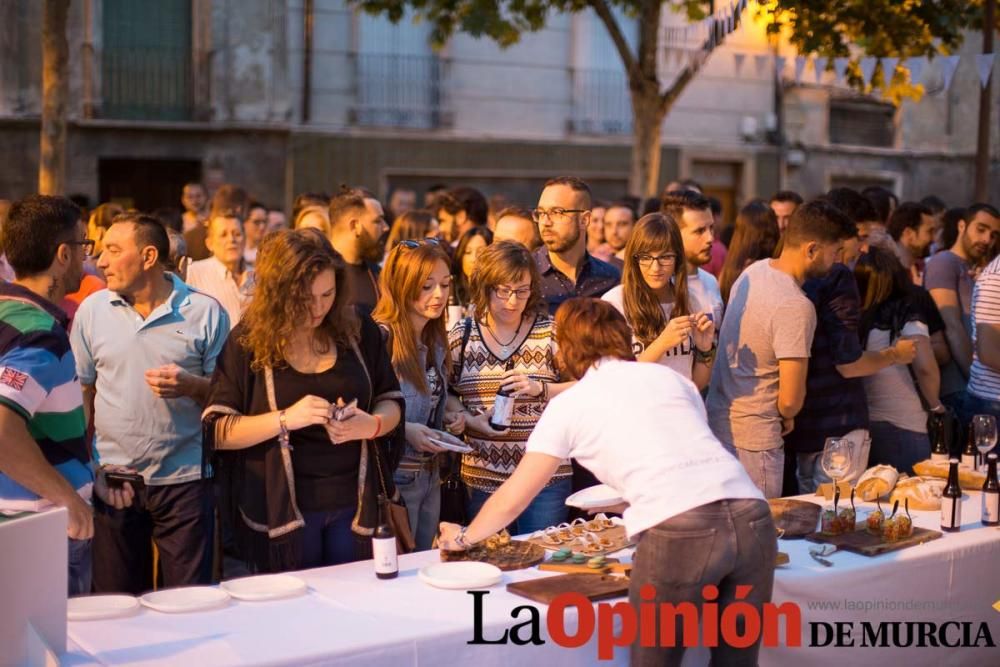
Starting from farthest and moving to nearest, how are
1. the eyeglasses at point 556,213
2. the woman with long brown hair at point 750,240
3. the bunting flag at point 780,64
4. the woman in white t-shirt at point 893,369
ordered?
the bunting flag at point 780,64, the woman with long brown hair at point 750,240, the woman in white t-shirt at point 893,369, the eyeglasses at point 556,213

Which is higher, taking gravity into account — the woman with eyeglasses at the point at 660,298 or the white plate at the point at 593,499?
the woman with eyeglasses at the point at 660,298

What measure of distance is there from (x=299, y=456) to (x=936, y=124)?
59.3 ft

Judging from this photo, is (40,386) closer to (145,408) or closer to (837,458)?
(145,408)

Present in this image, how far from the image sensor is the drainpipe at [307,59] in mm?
15594

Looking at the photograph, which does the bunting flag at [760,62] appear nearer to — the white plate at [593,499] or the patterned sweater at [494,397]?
the patterned sweater at [494,397]

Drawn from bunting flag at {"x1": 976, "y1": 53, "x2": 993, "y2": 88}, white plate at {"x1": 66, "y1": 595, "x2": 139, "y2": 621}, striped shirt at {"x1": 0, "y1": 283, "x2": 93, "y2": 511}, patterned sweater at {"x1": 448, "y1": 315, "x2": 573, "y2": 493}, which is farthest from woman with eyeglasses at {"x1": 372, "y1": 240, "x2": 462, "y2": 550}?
bunting flag at {"x1": 976, "y1": 53, "x2": 993, "y2": 88}

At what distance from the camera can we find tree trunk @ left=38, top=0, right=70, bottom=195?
8977 millimetres

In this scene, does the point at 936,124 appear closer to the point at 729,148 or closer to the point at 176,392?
the point at 729,148

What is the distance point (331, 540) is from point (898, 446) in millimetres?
2860

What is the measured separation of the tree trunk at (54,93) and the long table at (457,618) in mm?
6449

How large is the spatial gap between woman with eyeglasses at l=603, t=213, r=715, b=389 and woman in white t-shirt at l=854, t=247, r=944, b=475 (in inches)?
41.8

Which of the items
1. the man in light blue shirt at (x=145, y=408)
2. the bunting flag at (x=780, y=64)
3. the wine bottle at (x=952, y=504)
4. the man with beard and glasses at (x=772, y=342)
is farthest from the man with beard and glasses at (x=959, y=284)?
the bunting flag at (x=780, y=64)

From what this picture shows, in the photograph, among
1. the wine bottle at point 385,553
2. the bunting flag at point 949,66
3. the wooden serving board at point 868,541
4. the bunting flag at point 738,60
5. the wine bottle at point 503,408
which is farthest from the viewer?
the bunting flag at point 738,60

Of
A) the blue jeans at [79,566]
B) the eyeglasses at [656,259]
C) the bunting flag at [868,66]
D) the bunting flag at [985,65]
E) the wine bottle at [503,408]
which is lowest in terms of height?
the blue jeans at [79,566]
